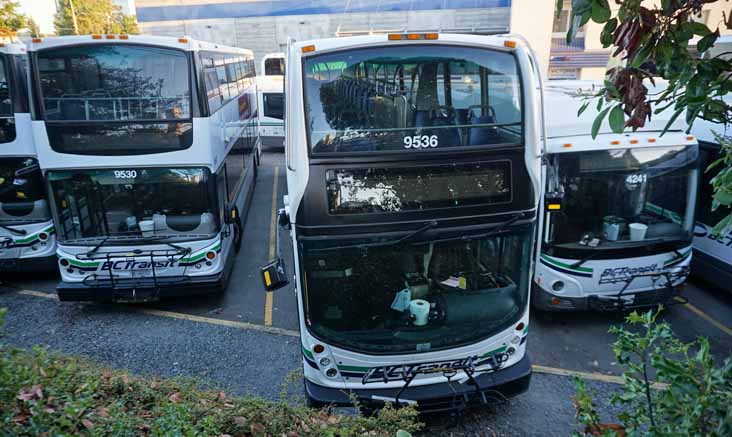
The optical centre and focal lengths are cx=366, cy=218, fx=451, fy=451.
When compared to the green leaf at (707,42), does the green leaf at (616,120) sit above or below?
below

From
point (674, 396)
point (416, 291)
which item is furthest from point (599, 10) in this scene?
point (416, 291)

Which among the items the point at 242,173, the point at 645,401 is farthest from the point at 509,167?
the point at 242,173

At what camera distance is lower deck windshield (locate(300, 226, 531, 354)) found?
4535mm

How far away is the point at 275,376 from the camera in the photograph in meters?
6.19

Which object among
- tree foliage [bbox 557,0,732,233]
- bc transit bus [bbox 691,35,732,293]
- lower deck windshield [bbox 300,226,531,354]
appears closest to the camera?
tree foliage [bbox 557,0,732,233]

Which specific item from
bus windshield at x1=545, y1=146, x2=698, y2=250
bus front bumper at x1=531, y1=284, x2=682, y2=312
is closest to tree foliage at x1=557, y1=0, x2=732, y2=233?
bus windshield at x1=545, y1=146, x2=698, y2=250

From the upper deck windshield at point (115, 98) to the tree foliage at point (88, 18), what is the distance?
99.3 ft

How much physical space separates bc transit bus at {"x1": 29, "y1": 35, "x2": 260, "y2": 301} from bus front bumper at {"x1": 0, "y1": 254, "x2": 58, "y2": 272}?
1.75 m

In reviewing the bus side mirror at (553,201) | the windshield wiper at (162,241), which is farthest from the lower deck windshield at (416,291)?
the windshield wiper at (162,241)

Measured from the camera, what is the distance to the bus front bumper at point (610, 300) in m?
6.73

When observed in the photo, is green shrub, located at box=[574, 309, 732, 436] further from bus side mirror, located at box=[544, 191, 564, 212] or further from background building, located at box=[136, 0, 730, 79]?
background building, located at box=[136, 0, 730, 79]

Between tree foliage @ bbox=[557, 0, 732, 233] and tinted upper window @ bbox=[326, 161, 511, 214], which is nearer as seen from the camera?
tree foliage @ bbox=[557, 0, 732, 233]

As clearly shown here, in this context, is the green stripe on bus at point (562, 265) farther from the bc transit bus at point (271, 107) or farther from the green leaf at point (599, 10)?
the bc transit bus at point (271, 107)

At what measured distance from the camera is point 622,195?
21.9ft
